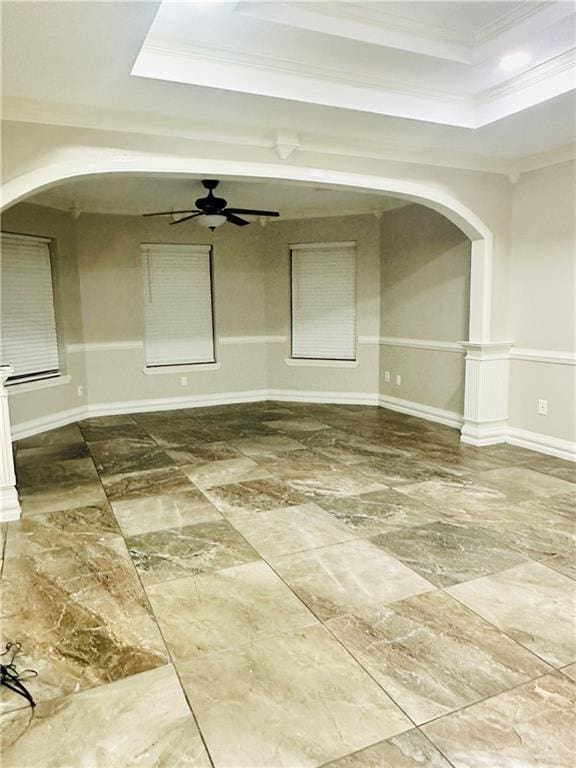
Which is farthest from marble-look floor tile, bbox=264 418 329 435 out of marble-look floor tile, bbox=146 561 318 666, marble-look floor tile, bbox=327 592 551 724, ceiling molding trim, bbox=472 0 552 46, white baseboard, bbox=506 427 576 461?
ceiling molding trim, bbox=472 0 552 46

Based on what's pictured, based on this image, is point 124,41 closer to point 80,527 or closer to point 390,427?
point 80,527

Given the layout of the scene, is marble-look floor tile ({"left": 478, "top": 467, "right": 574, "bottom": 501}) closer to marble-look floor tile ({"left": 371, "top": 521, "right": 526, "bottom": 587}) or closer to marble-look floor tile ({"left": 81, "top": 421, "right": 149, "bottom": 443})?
marble-look floor tile ({"left": 371, "top": 521, "right": 526, "bottom": 587})

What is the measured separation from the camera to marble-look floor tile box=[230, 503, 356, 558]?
3.05 meters

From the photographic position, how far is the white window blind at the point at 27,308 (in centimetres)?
550

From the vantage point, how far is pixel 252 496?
12.7ft

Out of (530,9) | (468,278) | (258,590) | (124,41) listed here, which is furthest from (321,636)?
(468,278)

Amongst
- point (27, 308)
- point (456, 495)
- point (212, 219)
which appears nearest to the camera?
point (456, 495)

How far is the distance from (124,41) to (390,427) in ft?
14.4

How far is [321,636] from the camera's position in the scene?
2.22 m

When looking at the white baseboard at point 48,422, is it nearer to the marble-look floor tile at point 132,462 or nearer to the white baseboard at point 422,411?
the marble-look floor tile at point 132,462

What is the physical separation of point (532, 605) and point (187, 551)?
1.79m

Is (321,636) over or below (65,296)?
below

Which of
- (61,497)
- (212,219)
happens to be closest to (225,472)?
(61,497)

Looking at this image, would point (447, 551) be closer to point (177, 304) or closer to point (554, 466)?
→ point (554, 466)
